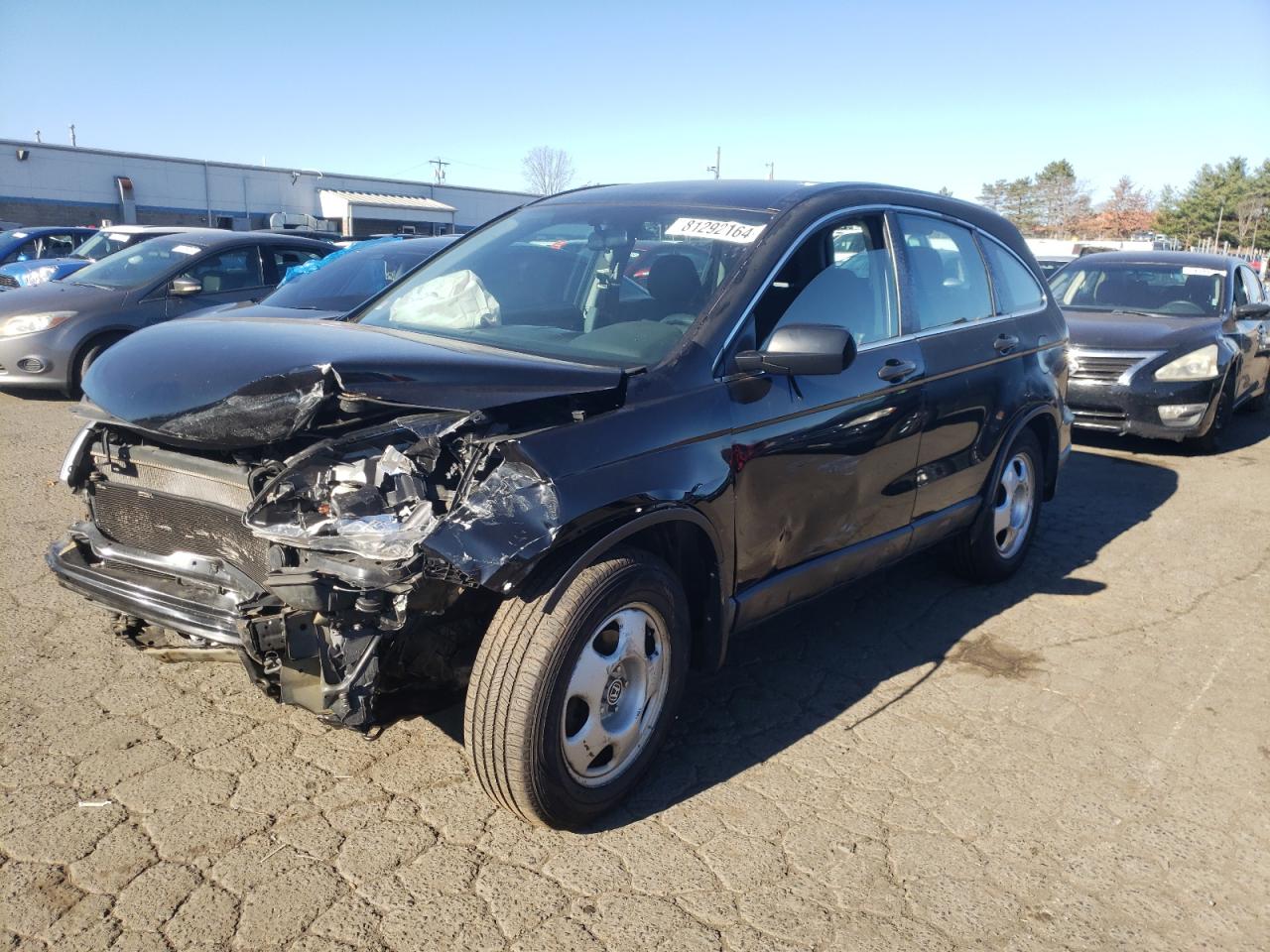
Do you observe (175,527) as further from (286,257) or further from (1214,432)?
(1214,432)

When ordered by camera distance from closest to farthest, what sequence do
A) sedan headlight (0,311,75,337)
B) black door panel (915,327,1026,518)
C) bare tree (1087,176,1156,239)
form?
black door panel (915,327,1026,518)
sedan headlight (0,311,75,337)
bare tree (1087,176,1156,239)

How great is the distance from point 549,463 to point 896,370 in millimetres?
1879

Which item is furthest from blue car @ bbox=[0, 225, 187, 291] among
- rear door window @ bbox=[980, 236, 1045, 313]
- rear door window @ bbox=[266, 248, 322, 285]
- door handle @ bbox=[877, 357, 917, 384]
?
door handle @ bbox=[877, 357, 917, 384]

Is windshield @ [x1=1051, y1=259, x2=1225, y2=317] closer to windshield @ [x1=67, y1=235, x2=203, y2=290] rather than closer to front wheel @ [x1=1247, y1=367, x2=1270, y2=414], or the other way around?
front wheel @ [x1=1247, y1=367, x2=1270, y2=414]

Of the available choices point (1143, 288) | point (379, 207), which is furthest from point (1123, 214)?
point (1143, 288)

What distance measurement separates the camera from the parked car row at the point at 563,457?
→ 263cm

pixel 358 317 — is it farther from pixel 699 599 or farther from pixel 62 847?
pixel 62 847

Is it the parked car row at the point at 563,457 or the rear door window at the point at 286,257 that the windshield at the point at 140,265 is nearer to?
the rear door window at the point at 286,257

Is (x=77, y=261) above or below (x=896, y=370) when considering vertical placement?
above

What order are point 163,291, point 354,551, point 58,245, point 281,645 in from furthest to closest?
point 58,245, point 163,291, point 281,645, point 354,551

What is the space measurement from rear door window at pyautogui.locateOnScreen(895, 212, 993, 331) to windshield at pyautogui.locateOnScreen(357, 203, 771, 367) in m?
0.96

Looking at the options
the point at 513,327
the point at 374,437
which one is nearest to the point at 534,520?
the point at 374,437

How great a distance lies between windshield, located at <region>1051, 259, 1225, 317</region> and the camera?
9.33 metres

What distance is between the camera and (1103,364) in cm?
847
